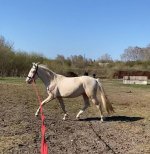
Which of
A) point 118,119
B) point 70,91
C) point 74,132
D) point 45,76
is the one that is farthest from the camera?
point 118,119

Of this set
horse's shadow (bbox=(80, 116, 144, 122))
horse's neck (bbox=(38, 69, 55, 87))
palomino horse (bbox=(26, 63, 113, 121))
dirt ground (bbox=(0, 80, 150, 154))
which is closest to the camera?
dirt ground (bbox=(0, 80, 150, 154))

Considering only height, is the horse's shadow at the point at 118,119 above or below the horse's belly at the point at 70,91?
below

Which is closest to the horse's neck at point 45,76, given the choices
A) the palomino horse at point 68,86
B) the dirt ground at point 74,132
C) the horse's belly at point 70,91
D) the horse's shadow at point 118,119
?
the palomino horse at point 68,86

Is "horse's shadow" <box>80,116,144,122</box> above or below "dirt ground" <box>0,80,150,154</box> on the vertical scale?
below

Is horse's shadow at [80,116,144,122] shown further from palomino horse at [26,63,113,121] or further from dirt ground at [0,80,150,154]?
palomino horse at [26,63,113,121]

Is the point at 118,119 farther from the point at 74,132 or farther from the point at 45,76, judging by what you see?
the point at 74,132

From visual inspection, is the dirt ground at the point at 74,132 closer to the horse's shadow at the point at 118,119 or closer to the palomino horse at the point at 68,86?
the horse's shadow at the point at 118,119

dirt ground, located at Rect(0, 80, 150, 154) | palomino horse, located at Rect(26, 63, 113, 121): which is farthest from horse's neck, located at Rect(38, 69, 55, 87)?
dirt ground, located at Rect(0, 80, 150, 154)

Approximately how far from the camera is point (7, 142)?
30.6 ft

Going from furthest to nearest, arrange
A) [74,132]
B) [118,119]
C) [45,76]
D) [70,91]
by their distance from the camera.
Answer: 1. [118,119]
2. [45,76]
3. [70,91]
4. [74,132]

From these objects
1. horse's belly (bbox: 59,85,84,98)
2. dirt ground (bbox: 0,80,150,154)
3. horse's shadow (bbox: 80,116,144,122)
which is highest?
horse's belly (bbox: 59,85,84,98)

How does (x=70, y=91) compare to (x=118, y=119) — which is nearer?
(x=70, y=91)

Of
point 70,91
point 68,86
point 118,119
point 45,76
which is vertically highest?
point 45,76

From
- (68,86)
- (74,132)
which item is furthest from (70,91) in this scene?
(74,132)
